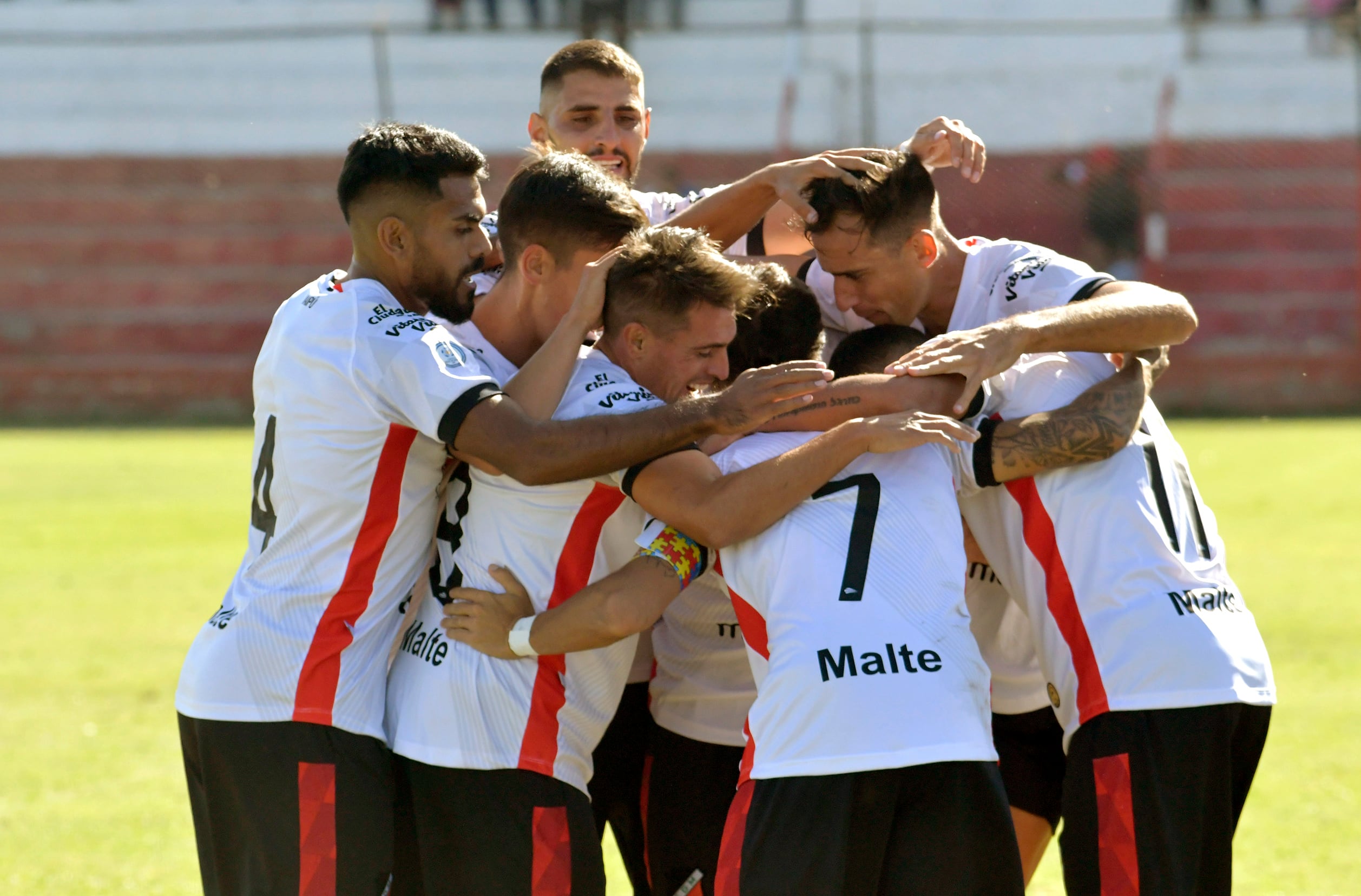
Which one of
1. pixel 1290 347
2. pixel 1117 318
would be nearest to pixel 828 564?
pixel 1117 318

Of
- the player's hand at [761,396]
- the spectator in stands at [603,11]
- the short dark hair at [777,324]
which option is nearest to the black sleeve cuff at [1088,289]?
the short dark hair at [777,324]

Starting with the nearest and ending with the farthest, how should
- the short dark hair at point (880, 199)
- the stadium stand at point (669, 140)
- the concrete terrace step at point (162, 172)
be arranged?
the short dark hair at point (880, 199), the stadium stand at point (669, 140), the concrete terrace step at point (162, 172)

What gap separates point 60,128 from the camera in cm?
2705

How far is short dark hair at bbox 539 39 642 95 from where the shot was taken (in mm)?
5512

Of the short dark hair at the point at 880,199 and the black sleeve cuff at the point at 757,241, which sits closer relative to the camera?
the short dark hair at the point at 880,199

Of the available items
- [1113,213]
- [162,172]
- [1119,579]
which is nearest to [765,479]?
[1119,579]

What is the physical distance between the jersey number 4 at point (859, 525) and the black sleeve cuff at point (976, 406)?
1.40ft

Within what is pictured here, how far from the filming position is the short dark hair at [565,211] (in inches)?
147

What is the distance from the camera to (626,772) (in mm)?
4227

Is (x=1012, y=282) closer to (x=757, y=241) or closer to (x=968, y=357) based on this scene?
(x=968, y=357)

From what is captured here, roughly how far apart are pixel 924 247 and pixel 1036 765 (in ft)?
5.49

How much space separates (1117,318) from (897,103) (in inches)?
834

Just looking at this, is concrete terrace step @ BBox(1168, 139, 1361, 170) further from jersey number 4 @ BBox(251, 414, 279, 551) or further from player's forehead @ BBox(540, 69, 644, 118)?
jersey number 4 @ BBox(251, 414, 279, 551)

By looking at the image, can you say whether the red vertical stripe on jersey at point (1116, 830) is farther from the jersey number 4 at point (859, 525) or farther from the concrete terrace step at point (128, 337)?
the concrete terrace step at point (128, 337)
